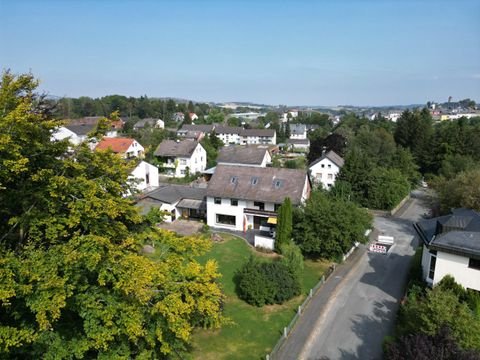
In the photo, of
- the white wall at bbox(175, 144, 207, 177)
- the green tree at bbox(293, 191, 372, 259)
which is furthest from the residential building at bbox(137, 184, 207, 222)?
the white wall at bbox(175, 144, 207, 177)

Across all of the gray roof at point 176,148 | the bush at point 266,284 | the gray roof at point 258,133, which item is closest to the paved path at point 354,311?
the bush at point 266,284

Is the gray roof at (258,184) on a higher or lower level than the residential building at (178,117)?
lower

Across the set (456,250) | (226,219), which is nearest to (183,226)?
(226,219)

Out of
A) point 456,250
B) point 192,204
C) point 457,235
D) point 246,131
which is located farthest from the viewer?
point 246,131

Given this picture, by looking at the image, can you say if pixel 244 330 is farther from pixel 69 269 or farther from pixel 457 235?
pixel 457 235

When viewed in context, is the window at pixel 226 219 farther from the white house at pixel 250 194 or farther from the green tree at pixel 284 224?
the green tree at pixel 284 224
